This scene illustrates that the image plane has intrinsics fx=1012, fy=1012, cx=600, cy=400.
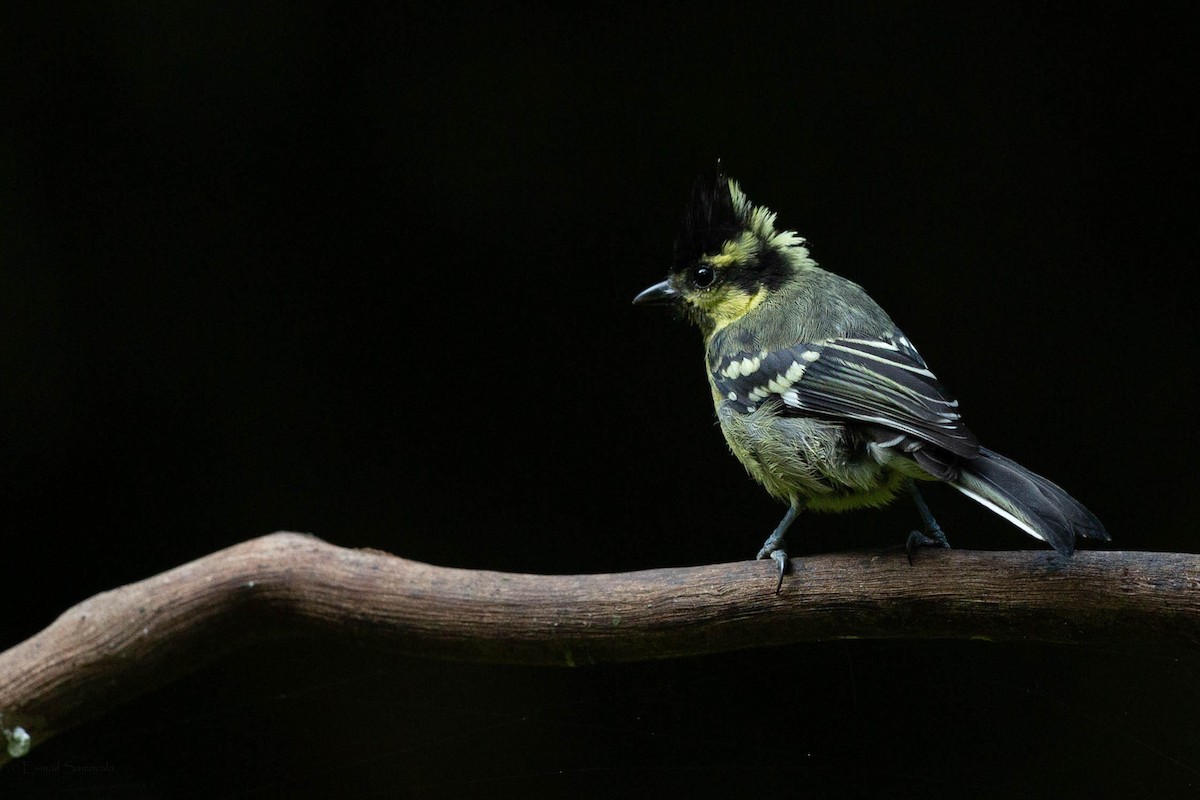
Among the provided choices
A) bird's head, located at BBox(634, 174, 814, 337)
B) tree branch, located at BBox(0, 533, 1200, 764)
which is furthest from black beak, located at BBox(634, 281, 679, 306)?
tree branch, located at BBox(0, 533, 1200, 764)

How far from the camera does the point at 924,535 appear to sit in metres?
1.66

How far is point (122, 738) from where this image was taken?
7.07 ft

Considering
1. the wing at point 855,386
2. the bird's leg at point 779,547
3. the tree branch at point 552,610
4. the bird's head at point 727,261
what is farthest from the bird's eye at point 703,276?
the tree branch at point 552,610

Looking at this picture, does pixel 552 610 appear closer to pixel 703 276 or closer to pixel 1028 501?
pixel 1028 501

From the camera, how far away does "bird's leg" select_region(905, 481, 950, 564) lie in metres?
1.60

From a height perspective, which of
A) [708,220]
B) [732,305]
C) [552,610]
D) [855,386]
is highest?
[708,220]

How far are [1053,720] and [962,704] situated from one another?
182mm

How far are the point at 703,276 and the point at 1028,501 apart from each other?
0.88 meters

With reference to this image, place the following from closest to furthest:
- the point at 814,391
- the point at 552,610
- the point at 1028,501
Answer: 1. the point at 1028,501
2. the point at 552,610
3. the point at 814,391

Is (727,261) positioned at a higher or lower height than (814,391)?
higher

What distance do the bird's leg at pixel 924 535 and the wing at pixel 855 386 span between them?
0.18 meters

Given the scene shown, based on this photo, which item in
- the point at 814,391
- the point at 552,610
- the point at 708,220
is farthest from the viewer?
the point at 708,220

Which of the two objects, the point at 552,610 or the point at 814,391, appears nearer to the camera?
the point at 552,610

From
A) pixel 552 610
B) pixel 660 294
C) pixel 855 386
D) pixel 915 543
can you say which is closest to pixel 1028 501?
pixel 915 543
